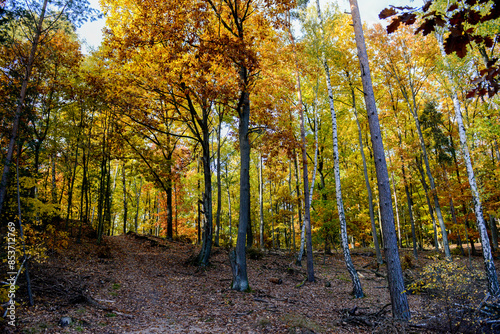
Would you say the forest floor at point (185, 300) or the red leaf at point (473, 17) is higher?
the red leaf at point (473, 17)

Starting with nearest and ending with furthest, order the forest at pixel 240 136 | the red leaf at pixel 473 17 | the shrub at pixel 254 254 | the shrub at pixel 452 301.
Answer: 1. the red leaf at pixel 473 17
2. the shrub at pixel 452 301
3. the forest at pixel 240 136
4. the shrub at pixel 254 254

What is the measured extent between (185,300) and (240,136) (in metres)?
5.43

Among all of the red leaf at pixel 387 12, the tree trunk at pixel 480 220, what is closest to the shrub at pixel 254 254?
the tree trunk at pixel 480 220

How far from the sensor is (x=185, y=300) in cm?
753

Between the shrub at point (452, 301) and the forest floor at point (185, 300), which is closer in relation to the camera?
the shrub at point (452, 301)

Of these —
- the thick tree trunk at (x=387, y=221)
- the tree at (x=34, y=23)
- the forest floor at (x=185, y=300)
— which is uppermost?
the tree at (x=34, y=23)

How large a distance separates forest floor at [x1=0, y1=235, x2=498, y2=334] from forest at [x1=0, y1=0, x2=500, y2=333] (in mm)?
70

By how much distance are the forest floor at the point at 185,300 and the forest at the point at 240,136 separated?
7 cm

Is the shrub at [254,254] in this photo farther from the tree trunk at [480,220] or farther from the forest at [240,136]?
the tree trunk at [480,220]

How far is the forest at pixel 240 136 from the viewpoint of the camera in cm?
511

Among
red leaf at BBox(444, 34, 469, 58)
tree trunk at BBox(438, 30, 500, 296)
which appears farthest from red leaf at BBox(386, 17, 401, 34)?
tree trunk at BBox(438, 30, 500, 296)

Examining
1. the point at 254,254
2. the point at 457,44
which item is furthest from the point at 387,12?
the point at 254,254

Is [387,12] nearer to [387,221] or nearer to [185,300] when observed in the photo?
[387,221]

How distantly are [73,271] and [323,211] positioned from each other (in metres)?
12.1
